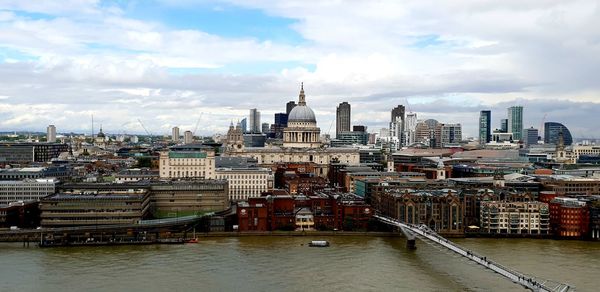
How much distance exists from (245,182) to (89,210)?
64.7ft

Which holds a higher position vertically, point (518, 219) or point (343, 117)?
point (343, 117)

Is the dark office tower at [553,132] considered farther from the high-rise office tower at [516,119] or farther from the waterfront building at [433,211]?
the waterfront building at [433,211]

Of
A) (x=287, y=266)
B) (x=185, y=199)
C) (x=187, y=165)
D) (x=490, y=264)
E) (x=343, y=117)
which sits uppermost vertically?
(x=343, y=117)

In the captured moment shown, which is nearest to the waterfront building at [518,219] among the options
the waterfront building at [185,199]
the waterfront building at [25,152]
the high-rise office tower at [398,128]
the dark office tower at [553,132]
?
the waterfront building at [185,199]

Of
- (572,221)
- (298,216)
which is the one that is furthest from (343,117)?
(572,221)

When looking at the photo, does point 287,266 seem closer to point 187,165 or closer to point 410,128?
point 187,165

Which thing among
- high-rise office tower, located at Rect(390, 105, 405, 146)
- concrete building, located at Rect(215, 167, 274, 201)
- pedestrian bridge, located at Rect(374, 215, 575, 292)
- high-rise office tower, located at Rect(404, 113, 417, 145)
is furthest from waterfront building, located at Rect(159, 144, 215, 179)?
high-rise office tower, located at Rect(404, 113, 417, 145)

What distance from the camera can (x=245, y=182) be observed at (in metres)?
56.9

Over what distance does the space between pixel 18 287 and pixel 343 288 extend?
453 inches

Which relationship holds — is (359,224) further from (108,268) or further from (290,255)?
(108,268)

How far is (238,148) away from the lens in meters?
78.8

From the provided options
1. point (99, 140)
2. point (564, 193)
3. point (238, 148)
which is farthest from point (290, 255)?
point (99, 140)

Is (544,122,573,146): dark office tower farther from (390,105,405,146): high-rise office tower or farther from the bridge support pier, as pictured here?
the bridge support pier

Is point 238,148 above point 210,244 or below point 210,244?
above
